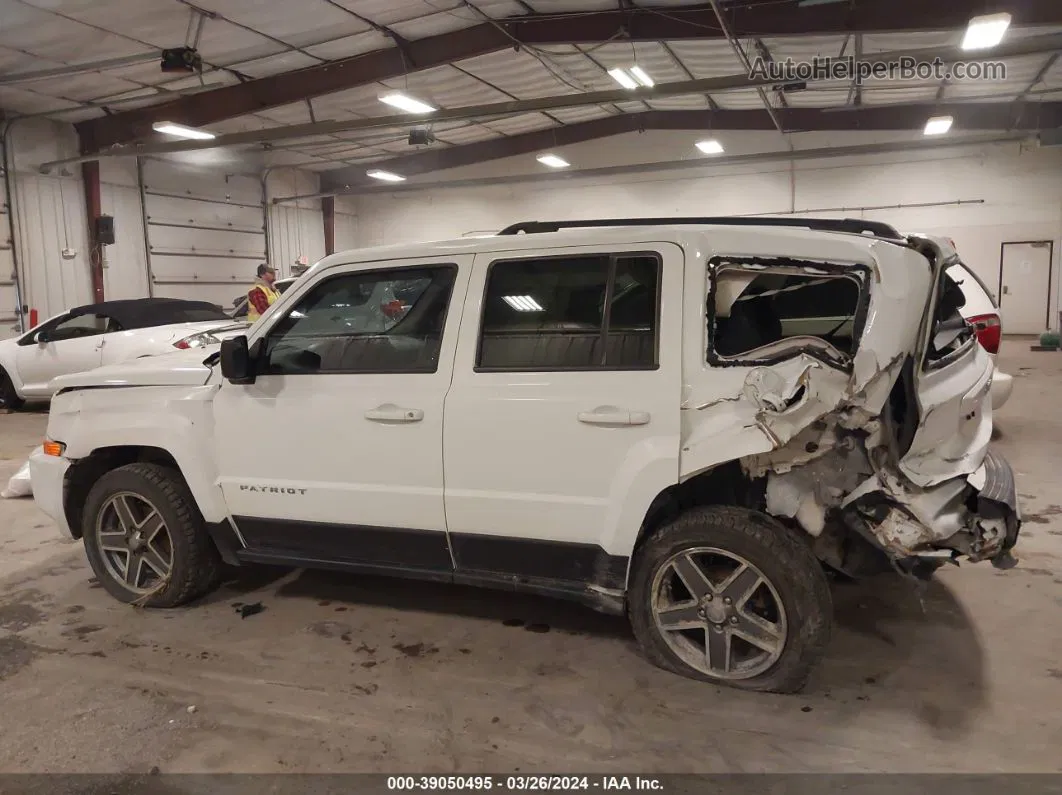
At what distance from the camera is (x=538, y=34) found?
10836mm

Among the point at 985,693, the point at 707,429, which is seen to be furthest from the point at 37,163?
the point at 985,693

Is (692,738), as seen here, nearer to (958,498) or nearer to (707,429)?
(707,429)

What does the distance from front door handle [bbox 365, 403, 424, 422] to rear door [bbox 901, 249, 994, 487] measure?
72.8 inches

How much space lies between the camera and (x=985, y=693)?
2762 millimetres

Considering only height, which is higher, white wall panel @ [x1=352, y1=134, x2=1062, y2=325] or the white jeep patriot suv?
white wall panel @ [x1=352, y1=134, x2=1062, y2=325]

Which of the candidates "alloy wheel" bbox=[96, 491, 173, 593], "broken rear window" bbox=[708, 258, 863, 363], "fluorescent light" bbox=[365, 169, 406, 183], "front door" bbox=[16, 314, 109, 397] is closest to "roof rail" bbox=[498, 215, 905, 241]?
"broken rear window" bbox=[708, 258, 863, 363]

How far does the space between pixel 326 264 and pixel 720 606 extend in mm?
2196

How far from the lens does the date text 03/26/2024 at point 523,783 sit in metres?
2.33

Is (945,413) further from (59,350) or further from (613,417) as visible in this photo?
(59,350)

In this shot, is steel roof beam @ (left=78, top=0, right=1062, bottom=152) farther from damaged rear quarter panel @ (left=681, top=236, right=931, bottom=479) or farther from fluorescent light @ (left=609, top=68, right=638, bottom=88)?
damaged rear quarter panel @ (left=681, top=236, right=931, bottom=479)

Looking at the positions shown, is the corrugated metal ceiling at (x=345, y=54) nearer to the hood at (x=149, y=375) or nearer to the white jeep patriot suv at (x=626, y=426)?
the hood at (x=149, y=375)

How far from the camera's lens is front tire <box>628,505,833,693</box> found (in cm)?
264

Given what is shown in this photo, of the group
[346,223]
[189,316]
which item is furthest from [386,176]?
[189,316]

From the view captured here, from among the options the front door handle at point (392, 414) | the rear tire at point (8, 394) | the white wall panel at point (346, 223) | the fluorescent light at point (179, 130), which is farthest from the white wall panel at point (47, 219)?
the front door handle at point (392, 414)
